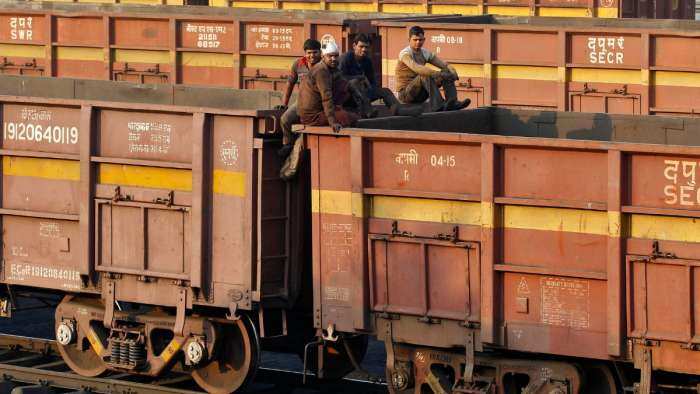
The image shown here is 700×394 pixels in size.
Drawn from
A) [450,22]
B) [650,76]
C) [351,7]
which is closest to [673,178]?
[650,76]

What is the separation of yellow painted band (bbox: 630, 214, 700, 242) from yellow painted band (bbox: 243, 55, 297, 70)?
506 inches

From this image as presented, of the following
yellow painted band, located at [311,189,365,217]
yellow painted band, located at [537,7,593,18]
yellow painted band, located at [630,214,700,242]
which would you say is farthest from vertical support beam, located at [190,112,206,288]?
yellow painted band, located at [537,7,593,18]

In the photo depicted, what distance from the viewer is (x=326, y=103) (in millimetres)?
12742

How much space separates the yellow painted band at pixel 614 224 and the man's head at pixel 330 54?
9.82ft

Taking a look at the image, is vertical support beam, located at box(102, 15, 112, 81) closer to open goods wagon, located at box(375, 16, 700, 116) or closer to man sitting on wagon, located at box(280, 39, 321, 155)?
open goods wagon, located at box(375, 16, 700, 116)

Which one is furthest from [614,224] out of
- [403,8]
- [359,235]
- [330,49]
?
[403,8]

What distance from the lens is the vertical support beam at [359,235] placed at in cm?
1240

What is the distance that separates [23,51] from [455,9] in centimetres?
758

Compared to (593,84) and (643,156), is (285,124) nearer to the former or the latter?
(643,156)

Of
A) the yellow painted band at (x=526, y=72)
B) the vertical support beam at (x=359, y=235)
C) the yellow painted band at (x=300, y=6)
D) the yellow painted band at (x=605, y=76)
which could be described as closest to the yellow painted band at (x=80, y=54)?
the yellow painted band at (x=300, y=6)

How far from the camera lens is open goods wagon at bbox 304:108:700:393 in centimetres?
1128

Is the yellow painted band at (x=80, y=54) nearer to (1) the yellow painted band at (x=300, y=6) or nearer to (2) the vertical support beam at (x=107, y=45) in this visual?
(2) the vertical support beam at (x=107, y=45)

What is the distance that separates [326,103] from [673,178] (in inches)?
120

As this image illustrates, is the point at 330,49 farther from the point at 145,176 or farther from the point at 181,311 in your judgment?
the point at 181,311
